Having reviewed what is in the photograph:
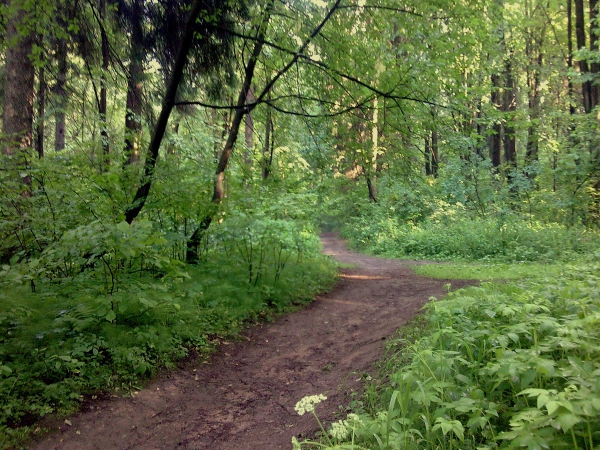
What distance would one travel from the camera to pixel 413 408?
2.60 m

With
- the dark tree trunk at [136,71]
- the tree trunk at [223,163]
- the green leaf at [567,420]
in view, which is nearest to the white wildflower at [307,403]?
the green leaf at [567,420]

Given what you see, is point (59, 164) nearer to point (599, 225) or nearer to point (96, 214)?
point (96, 214)

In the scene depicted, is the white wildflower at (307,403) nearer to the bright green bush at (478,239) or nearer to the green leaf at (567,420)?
the green leaf at (567,420)

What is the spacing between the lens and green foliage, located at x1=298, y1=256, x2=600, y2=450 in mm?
1938

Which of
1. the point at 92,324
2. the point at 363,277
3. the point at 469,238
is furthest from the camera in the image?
the point at 469,238

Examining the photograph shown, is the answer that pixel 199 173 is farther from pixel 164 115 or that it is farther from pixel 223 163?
pixel 164 115

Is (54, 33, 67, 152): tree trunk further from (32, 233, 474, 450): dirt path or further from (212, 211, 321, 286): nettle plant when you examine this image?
(32, 233, 474, 450): dirt path

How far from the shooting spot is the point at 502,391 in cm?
251

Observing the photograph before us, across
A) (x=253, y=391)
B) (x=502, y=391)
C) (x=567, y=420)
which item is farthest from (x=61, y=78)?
(x=567, y=420)

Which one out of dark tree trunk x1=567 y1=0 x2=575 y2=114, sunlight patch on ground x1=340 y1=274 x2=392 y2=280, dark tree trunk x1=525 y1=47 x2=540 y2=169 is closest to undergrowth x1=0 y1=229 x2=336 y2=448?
sunlight patch on ground x1=340 y1=274 x2=392 y2=280

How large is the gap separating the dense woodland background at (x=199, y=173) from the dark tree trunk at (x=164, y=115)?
0.03m

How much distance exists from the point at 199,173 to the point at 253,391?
14.6 ft

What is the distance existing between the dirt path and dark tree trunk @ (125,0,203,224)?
8.25 ft

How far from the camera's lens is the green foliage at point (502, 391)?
1938mm
